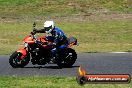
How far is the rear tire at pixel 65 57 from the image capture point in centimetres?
1691

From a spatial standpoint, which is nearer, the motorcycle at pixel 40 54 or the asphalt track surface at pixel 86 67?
the asphalt track surface at pixel 86 67

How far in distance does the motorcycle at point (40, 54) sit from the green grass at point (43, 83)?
2.85 meters

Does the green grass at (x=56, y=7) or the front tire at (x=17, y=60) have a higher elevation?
the front tire at (x=17, y=60)

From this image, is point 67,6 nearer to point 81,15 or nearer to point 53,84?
point 81,15

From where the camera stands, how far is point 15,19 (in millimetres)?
34219

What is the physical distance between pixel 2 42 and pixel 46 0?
13878mm

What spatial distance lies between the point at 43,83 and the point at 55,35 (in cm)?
431

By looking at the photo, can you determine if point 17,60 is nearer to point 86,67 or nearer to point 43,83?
point 86,67

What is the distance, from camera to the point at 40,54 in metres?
16.8

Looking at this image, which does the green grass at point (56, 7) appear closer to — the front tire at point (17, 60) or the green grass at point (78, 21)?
the green grass at point (78, 21)

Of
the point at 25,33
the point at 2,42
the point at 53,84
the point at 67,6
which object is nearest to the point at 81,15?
the point at 67,6

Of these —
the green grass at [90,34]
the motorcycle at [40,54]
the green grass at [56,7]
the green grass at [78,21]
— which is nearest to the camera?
Result: the motorcycle at [40,54]

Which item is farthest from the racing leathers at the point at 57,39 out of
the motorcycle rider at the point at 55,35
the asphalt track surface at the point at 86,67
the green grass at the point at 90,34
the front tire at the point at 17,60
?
the green grass at the point at 90,34

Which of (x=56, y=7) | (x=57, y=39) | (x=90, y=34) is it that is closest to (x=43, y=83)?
(x=57, y=39)
